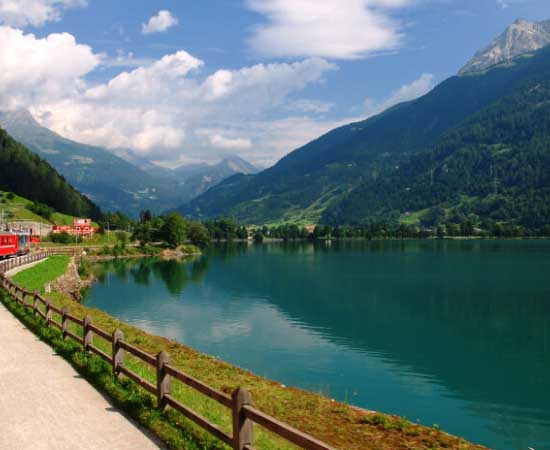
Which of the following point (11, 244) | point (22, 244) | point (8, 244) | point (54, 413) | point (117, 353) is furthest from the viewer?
point (22, 244)

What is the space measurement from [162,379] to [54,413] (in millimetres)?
3619

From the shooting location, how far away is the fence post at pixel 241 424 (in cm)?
1295

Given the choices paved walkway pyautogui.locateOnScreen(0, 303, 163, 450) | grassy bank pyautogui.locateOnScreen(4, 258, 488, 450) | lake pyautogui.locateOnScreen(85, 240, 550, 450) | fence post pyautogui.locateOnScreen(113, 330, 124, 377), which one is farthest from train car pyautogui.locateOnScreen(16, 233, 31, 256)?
fence post pyautogui.locateOnScreen(113, 330, 124, 377)

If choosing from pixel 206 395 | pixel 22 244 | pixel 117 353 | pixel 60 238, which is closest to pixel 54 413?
pixel 117 353

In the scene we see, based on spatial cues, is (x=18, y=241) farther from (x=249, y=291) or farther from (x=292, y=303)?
(x=292, y=303)

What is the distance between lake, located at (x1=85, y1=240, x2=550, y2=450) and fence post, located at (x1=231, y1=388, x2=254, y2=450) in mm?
20579

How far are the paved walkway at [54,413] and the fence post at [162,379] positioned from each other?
126 centimetres

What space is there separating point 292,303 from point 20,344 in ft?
195

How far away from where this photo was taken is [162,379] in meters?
17.2

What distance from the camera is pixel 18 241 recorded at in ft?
371

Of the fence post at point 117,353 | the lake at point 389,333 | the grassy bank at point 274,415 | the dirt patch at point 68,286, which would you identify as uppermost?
the fence post at point 117,353

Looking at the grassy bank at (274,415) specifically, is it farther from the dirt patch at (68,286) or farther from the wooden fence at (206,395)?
the dirt patch at (68,286)

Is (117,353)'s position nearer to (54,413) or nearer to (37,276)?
(54,413)

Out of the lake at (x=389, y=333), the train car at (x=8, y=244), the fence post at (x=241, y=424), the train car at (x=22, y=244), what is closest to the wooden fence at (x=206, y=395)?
the fence post at (x=241, y=424)
